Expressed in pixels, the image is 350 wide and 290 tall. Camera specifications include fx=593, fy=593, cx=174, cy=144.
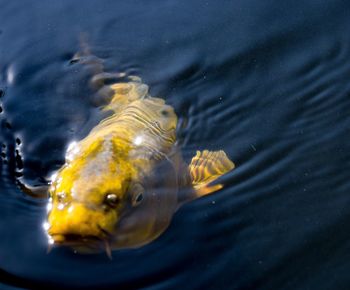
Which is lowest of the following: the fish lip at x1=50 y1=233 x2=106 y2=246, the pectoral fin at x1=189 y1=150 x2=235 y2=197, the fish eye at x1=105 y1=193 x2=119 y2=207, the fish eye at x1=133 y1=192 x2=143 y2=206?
the pectoral fin at x1=189 y1=150 x2=235 y2=197

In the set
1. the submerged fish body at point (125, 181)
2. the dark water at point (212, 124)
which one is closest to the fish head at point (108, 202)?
the submerged fish body at point (125, 181)

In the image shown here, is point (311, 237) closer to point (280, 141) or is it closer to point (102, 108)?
point (280, 141)

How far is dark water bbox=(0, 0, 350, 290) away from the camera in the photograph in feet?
10.4

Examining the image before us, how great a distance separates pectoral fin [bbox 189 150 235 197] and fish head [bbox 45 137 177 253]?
0.20 metres

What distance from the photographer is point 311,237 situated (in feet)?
10.8

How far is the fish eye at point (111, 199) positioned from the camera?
3.04 meters

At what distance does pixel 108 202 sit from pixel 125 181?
9.2 inches

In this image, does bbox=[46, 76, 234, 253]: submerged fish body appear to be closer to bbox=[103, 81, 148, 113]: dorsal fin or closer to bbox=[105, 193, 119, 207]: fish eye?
bbox=[105, 193, 119, 207]: fish eye

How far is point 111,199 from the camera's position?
3.04m

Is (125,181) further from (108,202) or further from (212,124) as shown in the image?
(212,124)

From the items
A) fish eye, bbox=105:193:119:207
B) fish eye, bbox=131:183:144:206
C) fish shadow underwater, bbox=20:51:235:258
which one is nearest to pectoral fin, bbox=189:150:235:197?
fish shadow underwater, bbox=20:51:235:258

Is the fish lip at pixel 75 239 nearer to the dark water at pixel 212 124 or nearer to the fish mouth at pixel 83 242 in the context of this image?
the fish mouth at pixel 83 242

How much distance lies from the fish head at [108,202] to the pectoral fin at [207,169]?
0.20 meters

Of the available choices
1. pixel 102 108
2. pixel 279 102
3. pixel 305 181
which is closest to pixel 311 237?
pixel 305 181
